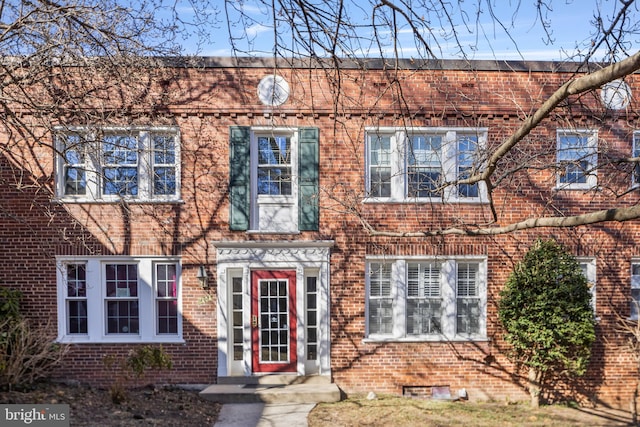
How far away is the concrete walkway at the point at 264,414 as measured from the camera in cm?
759

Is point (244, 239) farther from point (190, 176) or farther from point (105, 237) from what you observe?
point (105, 237)

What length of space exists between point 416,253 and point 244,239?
3.52 meters

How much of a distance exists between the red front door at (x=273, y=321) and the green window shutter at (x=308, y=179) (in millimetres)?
1129

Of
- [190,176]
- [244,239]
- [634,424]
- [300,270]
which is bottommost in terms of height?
[634,424]

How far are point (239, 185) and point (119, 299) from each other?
3397 millimetres

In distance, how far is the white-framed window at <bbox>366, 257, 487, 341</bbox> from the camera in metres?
9.30

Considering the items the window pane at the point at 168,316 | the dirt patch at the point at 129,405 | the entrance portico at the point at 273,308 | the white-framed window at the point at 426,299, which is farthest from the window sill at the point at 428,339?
the window pane at the point at 168,316

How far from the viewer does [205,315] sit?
916 centimetres

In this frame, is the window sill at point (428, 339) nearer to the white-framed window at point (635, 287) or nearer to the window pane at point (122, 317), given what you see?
the white-framed window at point (635, 287)

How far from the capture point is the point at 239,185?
9.11 metres

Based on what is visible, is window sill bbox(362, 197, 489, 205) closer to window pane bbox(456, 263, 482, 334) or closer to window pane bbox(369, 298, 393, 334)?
window pane bbox(456, 263, 482, 334)

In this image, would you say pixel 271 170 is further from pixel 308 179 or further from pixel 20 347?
pixel 20 347

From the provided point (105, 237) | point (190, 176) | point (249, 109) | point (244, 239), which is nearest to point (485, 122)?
point (249, 109)

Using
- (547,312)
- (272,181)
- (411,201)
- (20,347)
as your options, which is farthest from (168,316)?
(547,312)
